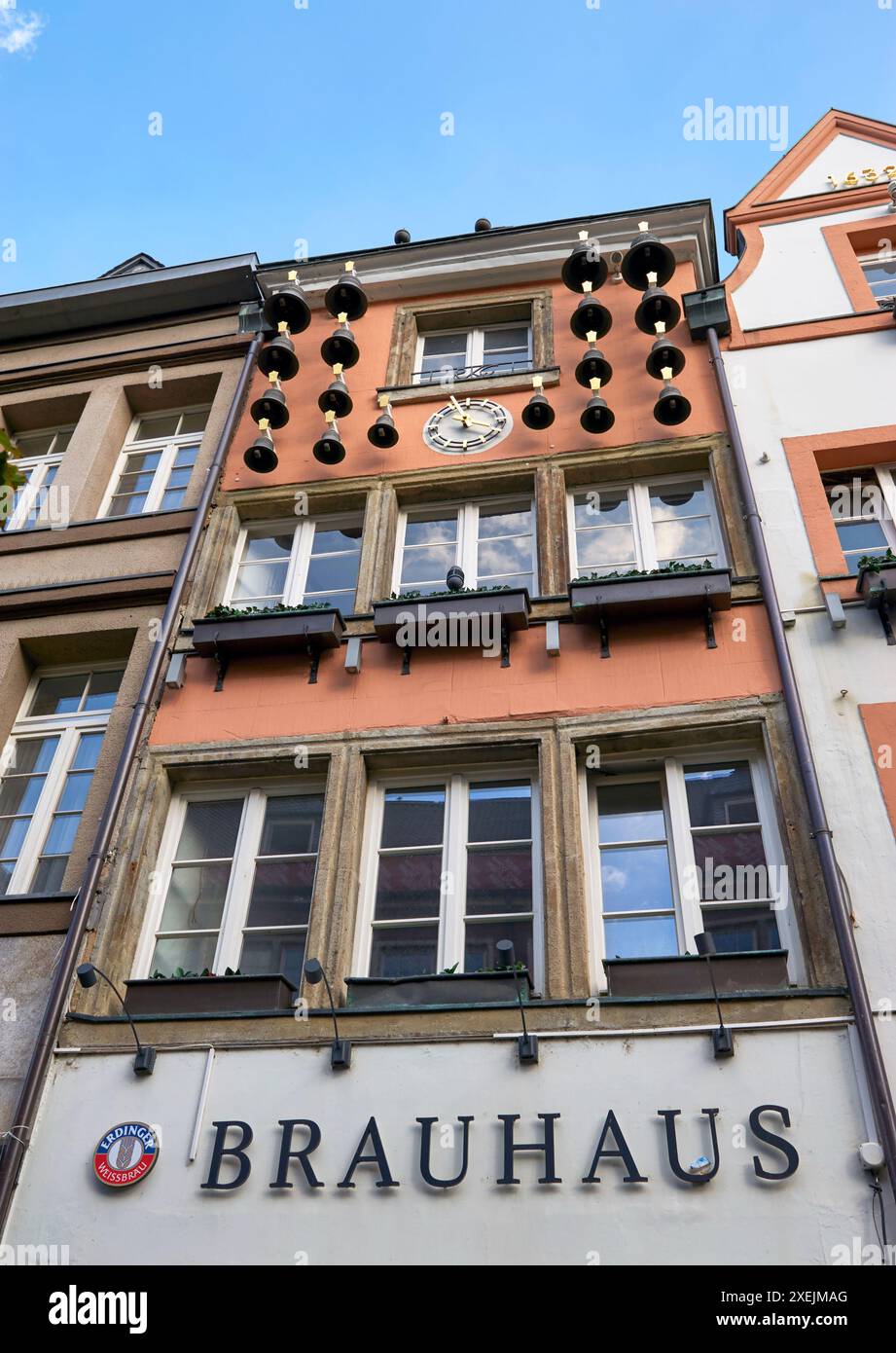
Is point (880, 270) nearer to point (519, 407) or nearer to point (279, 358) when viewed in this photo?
point (519, 407)

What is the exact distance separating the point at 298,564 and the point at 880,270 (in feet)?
24.9

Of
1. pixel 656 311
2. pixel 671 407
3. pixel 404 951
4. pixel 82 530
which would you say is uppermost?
pixel 656 311

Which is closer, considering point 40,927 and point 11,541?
point 40,927

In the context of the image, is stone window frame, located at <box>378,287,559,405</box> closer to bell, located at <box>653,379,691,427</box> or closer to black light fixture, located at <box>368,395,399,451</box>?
black light fixture, located at <box>368,395,399,451</box>

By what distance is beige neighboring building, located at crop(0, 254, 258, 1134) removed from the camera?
31.9 feet

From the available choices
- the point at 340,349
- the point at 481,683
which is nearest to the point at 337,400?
the point at 340,349

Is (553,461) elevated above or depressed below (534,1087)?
above

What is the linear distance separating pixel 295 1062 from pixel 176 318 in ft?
34.5

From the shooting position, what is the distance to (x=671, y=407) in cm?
1112

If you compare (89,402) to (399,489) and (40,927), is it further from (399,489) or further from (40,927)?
(40,927)

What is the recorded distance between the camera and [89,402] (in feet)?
46.1

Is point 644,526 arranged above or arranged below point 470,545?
below

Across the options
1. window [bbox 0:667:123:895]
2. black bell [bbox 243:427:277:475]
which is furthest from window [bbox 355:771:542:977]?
black bell [bbox 243:427:277:475]
